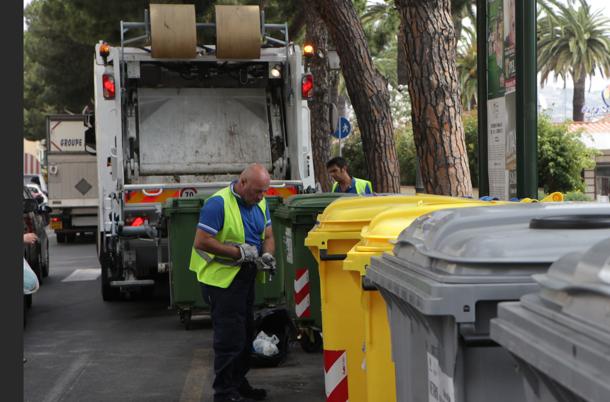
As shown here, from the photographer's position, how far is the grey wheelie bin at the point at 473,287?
3412 mm

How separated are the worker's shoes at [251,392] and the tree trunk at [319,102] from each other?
41.7 feet

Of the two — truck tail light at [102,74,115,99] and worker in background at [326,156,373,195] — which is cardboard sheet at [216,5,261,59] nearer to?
truck tail light at [102,74,115,99]

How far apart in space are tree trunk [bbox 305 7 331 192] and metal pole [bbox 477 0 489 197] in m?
10.9

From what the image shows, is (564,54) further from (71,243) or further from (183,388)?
(183,388)

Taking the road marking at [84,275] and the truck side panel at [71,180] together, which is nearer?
the road marking at [84,275]

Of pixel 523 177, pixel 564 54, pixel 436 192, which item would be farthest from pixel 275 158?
pixel 564 54

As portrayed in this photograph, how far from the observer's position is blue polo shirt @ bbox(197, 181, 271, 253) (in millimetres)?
6738

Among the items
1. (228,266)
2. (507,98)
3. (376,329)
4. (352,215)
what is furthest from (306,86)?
(376,329)

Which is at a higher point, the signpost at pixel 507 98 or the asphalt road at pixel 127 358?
the signpost at pixel 507 98

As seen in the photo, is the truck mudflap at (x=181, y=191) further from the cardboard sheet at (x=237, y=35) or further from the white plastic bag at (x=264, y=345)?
the white plastic bag at (x=264, y=345)

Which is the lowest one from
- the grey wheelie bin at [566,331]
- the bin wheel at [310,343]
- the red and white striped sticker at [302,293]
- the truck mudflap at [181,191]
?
the bin wheel at [310,343]

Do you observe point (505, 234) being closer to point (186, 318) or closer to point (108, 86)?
point (186, 318)

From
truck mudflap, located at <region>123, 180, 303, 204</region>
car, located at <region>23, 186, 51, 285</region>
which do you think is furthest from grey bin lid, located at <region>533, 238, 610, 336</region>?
car, located at <region>23, 186, 51, 285</region>

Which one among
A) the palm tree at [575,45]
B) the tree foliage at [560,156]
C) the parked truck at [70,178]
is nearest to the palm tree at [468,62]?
the palm tree at [575,45]
